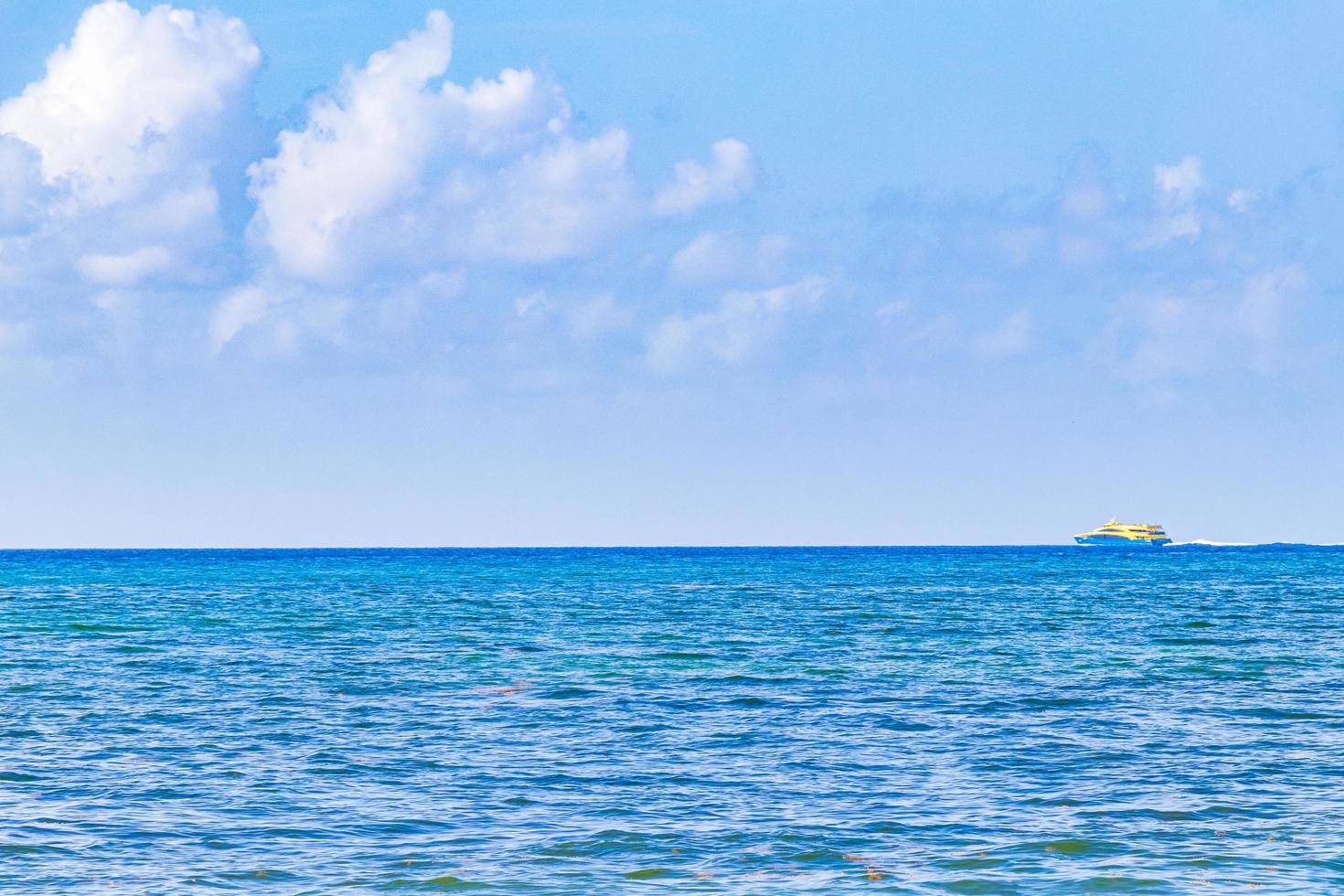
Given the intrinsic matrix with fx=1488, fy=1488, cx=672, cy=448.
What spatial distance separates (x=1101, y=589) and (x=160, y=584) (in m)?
78.2

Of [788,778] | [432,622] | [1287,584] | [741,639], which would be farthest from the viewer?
[1287,584]

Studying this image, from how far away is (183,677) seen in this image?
46.4 metres

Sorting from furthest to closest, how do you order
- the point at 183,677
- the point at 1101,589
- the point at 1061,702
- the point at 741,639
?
the point at 1101,589
the point at 741,639
the point at 183,677
the point at 1061,702

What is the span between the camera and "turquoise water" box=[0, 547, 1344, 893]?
22156 millimetres

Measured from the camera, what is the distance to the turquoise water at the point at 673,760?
72.7ft

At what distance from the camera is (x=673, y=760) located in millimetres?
30719

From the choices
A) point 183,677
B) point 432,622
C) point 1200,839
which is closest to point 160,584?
point 432,622

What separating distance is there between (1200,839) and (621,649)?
34.3 meters

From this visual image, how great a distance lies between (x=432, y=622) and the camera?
73188 millimetres

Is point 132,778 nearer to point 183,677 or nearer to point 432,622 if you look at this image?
point 183,677

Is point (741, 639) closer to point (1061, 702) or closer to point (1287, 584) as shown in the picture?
point (1061, 702)

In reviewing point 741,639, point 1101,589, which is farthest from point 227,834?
point 1101,589

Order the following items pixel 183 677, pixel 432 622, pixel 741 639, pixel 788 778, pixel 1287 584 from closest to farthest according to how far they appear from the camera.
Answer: pixel 788 778 < pixel 183 677 < pixel 741 639 < pixel 432 622 < pixel 1287 584

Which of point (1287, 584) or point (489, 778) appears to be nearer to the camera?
point (489, 778)
